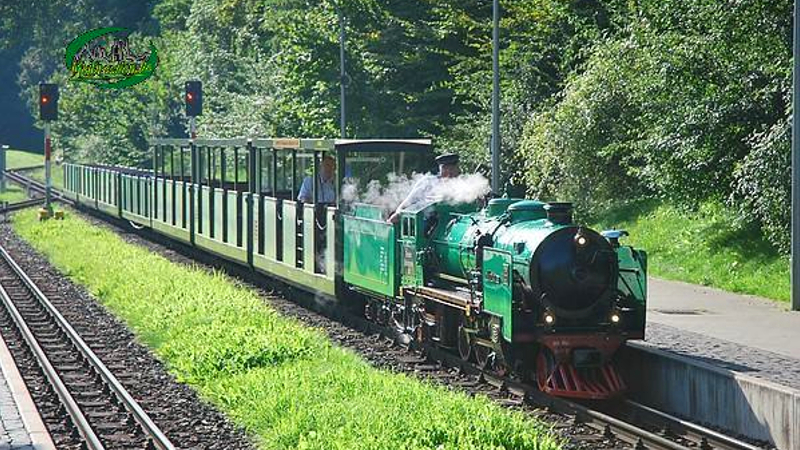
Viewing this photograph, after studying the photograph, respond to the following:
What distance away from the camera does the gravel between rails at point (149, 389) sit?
43.2 feet

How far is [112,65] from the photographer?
67438 millimetres

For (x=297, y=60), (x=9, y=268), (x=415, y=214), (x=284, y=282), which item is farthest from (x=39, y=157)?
(x=415, y=214)

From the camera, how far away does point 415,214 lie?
1742cm

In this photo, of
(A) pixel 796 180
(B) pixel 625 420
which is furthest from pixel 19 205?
(B) pixel 625 420

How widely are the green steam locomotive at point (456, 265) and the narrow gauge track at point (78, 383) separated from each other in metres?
→ 3.54

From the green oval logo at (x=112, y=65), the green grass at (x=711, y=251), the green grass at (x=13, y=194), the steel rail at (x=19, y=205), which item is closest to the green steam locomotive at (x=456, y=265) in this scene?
the green grass at (x=711, y=251)

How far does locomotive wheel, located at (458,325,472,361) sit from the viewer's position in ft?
54.4

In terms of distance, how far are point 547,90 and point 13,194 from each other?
4023cm

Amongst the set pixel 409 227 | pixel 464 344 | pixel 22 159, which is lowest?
pixel 22 159

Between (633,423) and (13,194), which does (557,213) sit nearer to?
(633,423)

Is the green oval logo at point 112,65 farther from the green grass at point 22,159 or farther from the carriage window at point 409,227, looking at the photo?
the carriage window at point 409,227

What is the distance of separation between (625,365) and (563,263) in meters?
1.63

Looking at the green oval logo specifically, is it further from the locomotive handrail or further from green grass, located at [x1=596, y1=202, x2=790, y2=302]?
green grass, located at [x1=596, y1=202, x2=790, y2=302]

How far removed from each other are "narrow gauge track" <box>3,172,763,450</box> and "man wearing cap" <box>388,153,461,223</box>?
1.72 m
